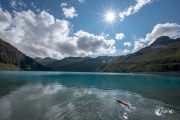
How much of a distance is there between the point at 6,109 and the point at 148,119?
867 inches

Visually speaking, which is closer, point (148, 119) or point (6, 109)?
point (148, 119)

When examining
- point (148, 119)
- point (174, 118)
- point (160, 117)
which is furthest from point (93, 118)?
point (174, 118)

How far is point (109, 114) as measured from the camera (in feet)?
67.7

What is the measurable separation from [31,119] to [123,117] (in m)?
12.8

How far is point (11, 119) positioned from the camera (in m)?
17.2

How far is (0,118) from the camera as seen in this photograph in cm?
1742

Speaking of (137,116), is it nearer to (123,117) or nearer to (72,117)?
(123,117)

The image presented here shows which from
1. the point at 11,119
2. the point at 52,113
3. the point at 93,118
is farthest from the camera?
the point at 52,113

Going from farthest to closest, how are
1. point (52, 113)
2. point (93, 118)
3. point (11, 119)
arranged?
point (52, 113) → point (93, 118) → point (11, 119)

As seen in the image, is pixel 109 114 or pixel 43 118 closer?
pixel 43 118

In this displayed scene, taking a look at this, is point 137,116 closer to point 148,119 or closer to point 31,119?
point 148,119

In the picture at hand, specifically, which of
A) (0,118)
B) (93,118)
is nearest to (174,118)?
(93,118)

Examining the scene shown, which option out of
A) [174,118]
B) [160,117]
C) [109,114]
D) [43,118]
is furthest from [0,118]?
[174,118]

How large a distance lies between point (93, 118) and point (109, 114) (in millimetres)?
3163
